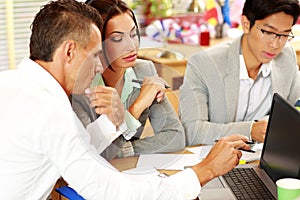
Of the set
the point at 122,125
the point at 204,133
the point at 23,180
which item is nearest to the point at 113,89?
the point at 122,125

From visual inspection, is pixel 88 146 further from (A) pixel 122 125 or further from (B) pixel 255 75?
(B) pixel 255 75

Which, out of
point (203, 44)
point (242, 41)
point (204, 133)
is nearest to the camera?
point (204, 133)

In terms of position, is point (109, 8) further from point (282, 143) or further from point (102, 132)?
point (282, 143)

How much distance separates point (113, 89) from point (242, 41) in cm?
88

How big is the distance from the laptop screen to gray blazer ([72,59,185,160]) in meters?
0.31

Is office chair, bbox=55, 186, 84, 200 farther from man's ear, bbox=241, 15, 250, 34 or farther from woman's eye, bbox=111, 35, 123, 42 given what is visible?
man's ear, bbox=241, 15, 250, 34

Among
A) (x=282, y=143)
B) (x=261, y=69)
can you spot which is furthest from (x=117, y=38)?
(x=261, y=69)

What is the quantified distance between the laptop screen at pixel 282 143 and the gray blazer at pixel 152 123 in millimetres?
313

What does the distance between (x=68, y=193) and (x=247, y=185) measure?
0.57 meters

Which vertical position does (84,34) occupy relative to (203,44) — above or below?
above

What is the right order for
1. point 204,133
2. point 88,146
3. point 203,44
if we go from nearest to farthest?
point 88,146 → point 204,133 → point 203,44

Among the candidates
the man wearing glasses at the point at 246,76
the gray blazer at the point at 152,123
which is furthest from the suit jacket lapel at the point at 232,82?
the gray blazer at the point at 152,123

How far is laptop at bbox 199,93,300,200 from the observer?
190 cm

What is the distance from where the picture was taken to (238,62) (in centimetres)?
259
